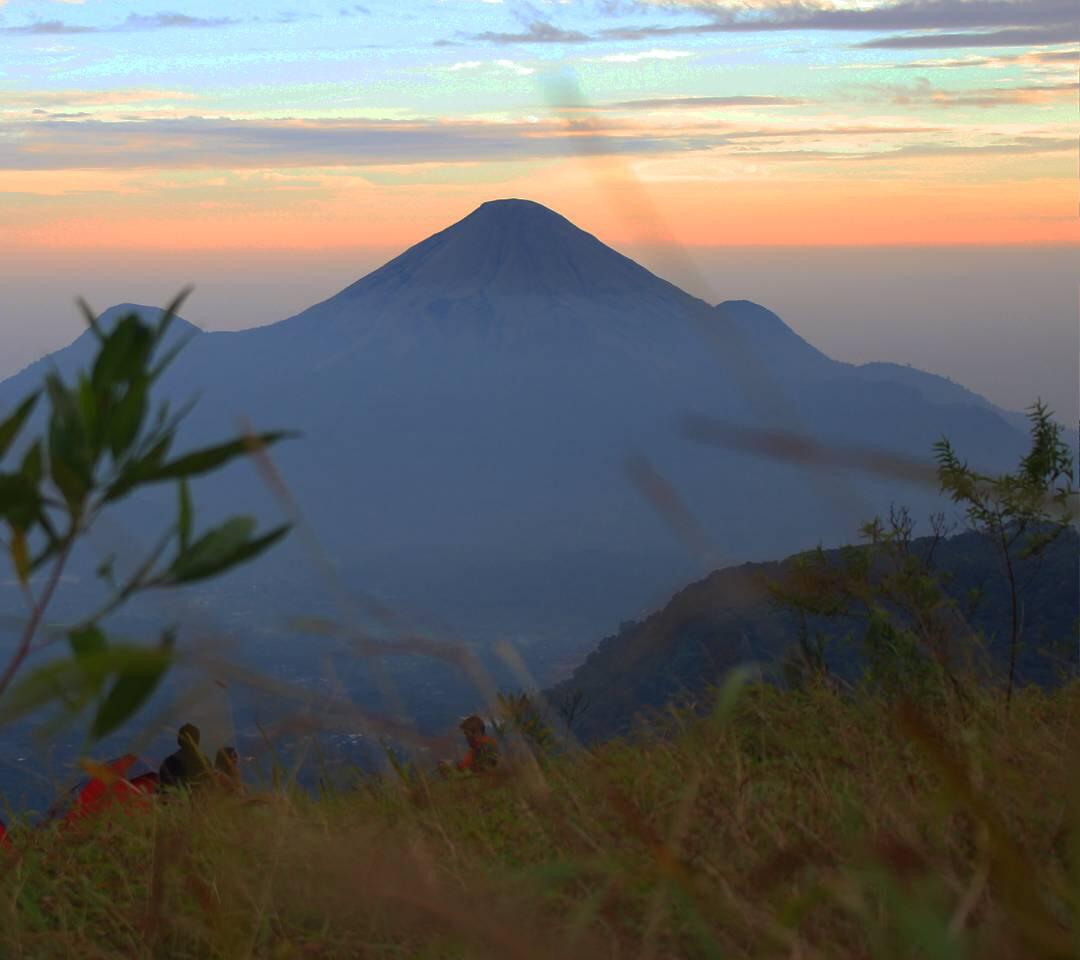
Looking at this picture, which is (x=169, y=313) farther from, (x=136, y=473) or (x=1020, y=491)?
(x=1020, y=491)

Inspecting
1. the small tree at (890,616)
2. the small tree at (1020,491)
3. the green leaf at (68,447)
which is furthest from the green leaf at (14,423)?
the small tree at (1020,491)

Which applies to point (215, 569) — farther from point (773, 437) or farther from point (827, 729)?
point (827, 729)

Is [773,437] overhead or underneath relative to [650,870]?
overhead

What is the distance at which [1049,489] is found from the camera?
7.05 metres

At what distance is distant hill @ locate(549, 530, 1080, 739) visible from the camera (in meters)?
2.62

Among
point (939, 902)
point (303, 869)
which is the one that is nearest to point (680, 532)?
point (939, 902)

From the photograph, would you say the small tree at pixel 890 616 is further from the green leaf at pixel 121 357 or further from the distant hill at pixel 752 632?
the green leaf at pixel 121 357

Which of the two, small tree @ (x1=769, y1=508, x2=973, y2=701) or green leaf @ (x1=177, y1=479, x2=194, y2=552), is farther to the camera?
small tree @ (x1=769, y1=508, x2=973, y2=701)

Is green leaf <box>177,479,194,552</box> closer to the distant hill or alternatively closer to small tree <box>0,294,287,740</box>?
small tree <box>0,294,287,740</box>

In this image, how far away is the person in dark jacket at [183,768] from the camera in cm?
409

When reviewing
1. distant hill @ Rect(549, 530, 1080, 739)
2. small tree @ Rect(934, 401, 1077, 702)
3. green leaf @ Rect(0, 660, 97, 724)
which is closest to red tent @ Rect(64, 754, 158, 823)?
distant hill @ Rect(549, 530, 1080, 739)

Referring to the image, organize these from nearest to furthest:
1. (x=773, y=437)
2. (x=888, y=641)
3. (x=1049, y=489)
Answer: (x=773, y=437)
(x=888, y=641)
(x=1049, y=489)

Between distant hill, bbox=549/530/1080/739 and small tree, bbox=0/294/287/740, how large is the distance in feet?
3.08

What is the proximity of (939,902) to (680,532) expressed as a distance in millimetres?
686
